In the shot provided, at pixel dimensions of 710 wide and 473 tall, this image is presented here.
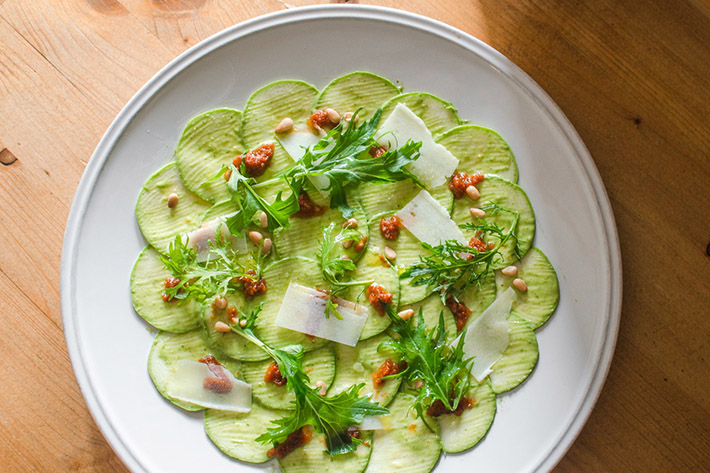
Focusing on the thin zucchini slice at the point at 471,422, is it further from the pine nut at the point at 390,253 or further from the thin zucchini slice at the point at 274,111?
the thin zucchini slice at the point at 274,111

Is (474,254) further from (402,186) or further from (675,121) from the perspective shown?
(675,121)

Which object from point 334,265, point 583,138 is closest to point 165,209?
point 334,265

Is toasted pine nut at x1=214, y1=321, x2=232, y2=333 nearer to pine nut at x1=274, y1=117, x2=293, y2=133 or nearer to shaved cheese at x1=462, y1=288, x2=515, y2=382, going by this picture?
pine nut at x1=274, y1=117, x2=293, y2=133

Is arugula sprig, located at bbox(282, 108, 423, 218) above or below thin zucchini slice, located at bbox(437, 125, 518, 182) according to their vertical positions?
below

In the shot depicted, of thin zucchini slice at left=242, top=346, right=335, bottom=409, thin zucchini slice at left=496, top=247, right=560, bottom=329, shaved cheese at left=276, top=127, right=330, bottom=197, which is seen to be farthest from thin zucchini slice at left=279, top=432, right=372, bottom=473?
shaved cheese at left=276, top=127, right=330, bottom=197

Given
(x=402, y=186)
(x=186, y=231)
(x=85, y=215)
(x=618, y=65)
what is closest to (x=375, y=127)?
(x=402, y=186)

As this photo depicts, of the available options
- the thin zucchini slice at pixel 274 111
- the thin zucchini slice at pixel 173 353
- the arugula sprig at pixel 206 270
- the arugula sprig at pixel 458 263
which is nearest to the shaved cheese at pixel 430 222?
the arugula sprig at pixel 458 263

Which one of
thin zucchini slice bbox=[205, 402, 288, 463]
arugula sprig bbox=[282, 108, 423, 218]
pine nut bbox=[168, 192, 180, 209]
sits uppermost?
arugula sprig bbox=[282, 108, 423, 218]
